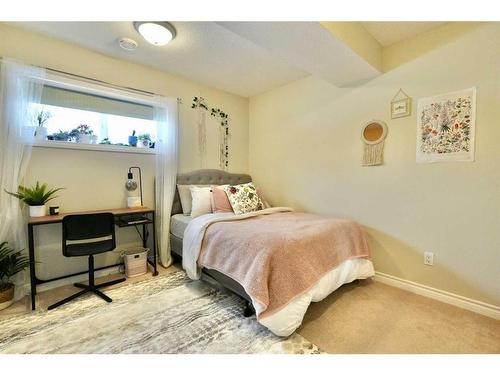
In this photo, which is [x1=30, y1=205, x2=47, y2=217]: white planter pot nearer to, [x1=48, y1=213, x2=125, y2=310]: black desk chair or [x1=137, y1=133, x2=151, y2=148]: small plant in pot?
[x1=48, y1=213, x2=125, y2=310]: black desk chair

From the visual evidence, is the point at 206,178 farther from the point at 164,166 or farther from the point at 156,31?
the point at 156,31

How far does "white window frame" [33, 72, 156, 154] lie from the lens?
2262 mm

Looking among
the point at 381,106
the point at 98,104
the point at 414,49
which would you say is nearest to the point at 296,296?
the point at 381,106

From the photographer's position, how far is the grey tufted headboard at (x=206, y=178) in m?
3.09

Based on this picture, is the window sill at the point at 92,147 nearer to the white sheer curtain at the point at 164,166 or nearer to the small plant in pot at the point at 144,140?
the small plant in pot at the point at 144,140

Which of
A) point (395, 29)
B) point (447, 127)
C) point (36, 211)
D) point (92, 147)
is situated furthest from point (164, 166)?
point (447, 127)

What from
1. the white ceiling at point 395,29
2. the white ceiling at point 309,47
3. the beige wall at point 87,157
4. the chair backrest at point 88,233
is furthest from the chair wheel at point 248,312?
the white ceiling at point 395,29

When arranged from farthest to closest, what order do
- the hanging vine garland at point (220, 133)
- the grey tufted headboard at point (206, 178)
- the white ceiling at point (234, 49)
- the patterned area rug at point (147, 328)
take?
the hanging vine garland at point (220, 133)
the grey tufted headboard at point (206, 178)
the white ceiling at point (234, 49)
the patterned area rug at point (147, 328)

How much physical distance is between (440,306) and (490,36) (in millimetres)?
2242

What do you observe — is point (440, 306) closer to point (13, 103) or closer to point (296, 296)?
point (296, 296)

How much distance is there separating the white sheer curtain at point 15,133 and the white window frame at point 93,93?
0.11 metres

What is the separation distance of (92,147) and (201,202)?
1.32m

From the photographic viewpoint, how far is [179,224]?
109 inches

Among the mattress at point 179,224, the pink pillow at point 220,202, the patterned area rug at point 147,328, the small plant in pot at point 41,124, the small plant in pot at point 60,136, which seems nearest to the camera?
the patterned area rug at point 147,328
